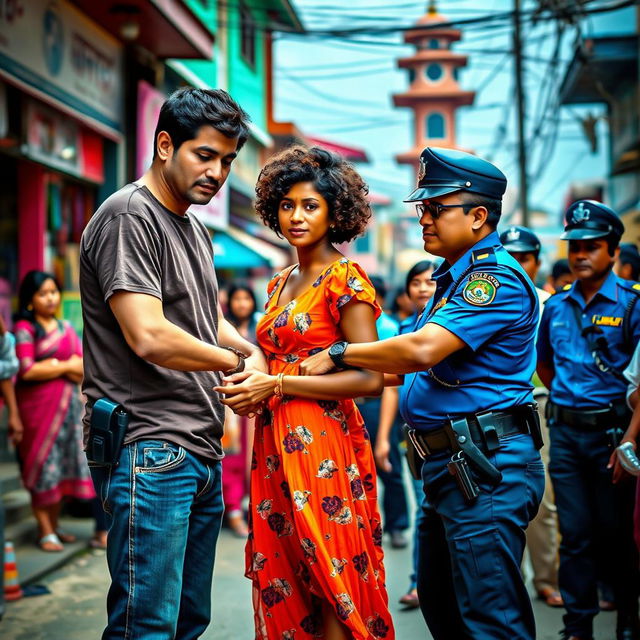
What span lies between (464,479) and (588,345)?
1.81 meters

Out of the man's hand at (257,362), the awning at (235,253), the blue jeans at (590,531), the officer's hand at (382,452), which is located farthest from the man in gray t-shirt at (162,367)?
the awning at (235,253)

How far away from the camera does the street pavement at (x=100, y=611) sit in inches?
195

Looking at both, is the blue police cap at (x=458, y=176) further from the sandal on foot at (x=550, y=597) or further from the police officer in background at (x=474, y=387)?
the sandal on foot at (x=550, y=597)

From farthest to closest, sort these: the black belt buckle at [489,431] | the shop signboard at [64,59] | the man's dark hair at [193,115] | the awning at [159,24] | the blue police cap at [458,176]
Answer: the awning at [159,24] < the shop signboard at [64,59] < the blue police cap at [458,176] < the black belt buckle at [489,431] < the man's dark hair at [193,115]

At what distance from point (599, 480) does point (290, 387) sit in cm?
200

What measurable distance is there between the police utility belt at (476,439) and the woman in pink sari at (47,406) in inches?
163

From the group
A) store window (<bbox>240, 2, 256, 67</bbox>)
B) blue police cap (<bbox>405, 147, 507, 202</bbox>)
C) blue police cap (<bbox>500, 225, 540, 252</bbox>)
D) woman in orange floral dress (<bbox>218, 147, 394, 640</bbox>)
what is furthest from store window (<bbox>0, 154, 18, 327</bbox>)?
store window (<bbox>240, 2, 256, 67</bbox>)

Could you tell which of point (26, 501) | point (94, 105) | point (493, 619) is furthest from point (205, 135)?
point (94, 105)

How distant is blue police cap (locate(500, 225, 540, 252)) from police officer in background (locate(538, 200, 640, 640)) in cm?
56

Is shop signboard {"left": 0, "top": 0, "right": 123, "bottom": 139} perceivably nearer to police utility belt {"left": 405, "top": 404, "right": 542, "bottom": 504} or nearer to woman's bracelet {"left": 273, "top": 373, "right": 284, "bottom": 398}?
woman's bracelet {"left": 273, "top": 373, "right": 284, "bottom": 398}

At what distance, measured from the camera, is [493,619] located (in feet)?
10.2

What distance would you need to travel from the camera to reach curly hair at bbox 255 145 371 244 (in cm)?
366

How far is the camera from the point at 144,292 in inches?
112

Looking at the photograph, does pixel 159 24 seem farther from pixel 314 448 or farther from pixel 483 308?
pixel 483 308
